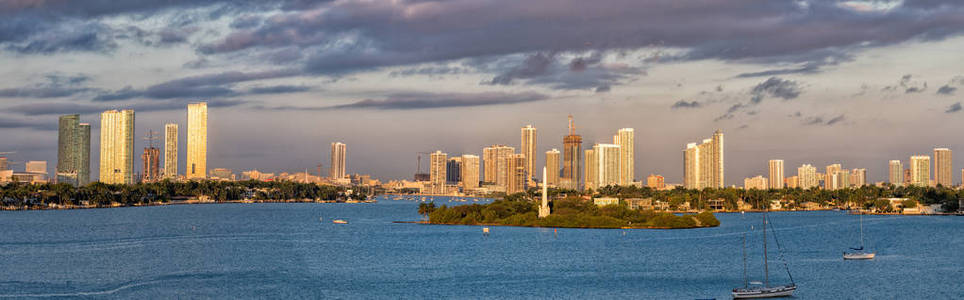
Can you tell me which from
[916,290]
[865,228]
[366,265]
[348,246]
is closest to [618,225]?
[865,228]

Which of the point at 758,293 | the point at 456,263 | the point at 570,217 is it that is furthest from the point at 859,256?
the point at 570,217

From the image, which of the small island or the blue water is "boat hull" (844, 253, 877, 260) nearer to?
the blue water

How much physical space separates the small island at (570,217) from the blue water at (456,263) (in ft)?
36.4

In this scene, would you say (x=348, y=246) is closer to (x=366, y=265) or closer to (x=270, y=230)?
(x=366, y=265)

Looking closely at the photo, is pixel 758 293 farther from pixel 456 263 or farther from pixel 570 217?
pixel 570 217

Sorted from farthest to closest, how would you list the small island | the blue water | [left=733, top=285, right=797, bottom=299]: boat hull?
1. the small island
2. the blue water
3. [left=733, top=285, right=797, bottom=299]: boat hull

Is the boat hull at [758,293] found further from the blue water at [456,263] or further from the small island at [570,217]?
the small island at [570,217]

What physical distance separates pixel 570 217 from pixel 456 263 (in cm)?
7706

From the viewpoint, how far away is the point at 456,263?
10669 centimetres

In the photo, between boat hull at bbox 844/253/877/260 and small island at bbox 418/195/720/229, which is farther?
small island at bbox 418/195/720/229

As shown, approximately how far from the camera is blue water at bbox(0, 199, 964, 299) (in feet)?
272

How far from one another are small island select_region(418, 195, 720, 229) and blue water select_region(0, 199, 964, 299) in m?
11.1

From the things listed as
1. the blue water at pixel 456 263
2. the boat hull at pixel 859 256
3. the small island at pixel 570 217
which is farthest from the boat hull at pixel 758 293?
the small island at pixel 570 217

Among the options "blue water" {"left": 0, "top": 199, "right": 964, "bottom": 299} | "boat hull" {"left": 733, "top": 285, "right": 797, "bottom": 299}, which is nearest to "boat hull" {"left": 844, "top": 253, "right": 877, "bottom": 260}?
"blue water" {"left": 0, "top": 199, "right": 964, "bottom": 299}
